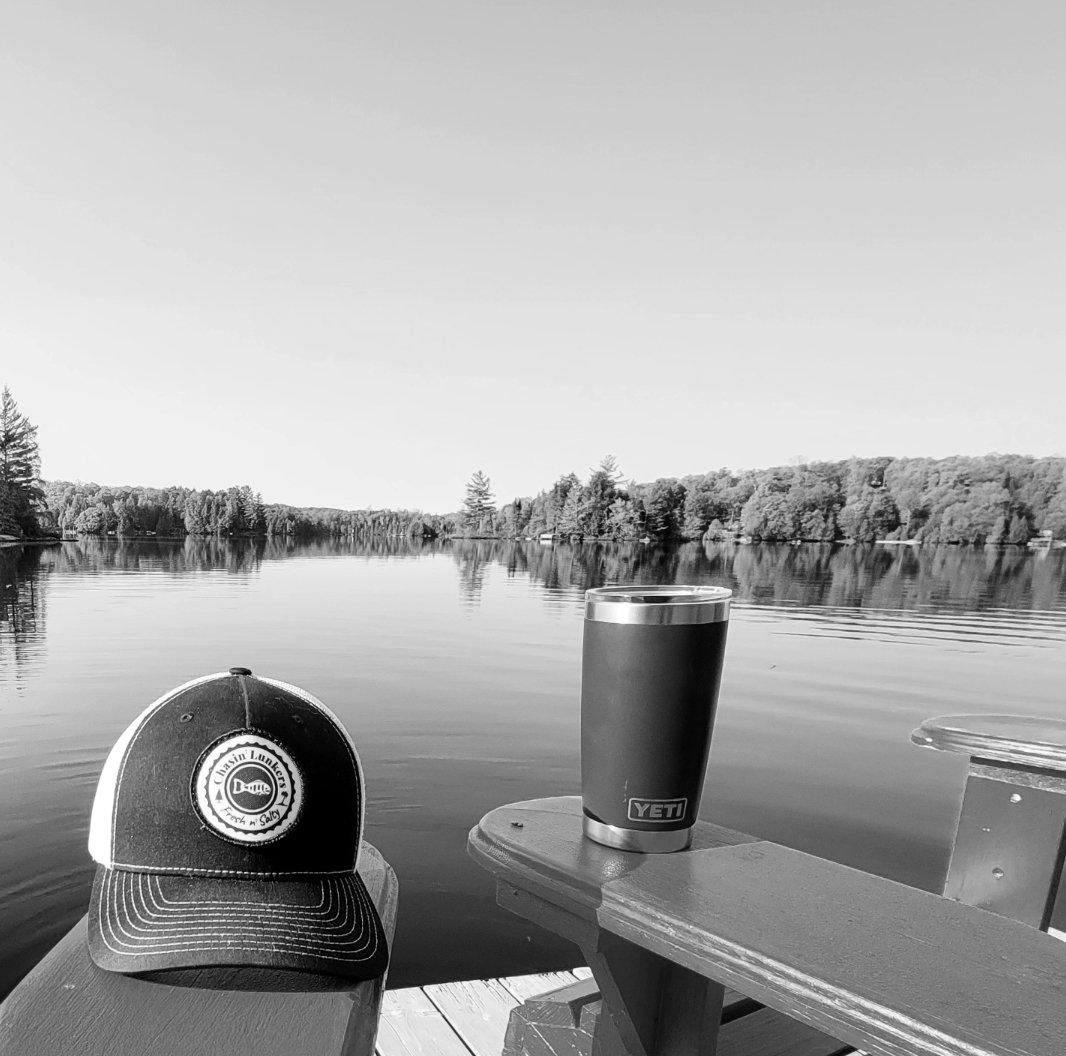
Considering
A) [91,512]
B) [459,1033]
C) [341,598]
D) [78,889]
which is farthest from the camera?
[91,512]

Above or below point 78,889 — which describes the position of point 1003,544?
above

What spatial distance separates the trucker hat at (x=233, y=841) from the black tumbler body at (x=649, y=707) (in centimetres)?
34

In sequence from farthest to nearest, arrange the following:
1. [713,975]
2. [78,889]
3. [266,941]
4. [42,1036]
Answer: [78,889], [266,941], [713,975], [42,1036]

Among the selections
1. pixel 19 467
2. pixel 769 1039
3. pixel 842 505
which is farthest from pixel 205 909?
pixel 842 505

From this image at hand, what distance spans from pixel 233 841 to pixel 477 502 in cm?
12378

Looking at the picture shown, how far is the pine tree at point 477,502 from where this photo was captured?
12431 cm

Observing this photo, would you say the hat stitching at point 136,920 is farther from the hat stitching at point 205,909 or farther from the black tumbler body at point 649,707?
the black tumbler body at point 649,707

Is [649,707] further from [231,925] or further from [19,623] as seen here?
[19,623]

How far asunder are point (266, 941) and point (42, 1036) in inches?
9.6

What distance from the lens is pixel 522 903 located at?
96 centimetres

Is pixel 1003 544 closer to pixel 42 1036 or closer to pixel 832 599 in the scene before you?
pixel 832 599

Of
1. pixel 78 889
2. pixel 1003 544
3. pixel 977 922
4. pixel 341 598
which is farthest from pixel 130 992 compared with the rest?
pixel 1003 544

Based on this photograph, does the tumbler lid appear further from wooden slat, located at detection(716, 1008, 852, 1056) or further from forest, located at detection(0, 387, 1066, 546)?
forest, located at detection(0, 387, 1066, 546)

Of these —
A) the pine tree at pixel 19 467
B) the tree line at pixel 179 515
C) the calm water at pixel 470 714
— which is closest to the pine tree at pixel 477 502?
the tree line at pixel 179 515
